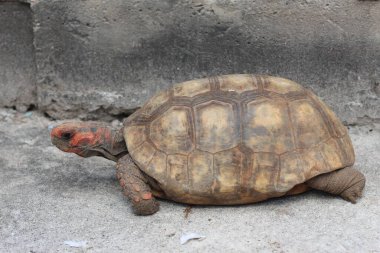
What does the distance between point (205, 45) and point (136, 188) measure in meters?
1.38

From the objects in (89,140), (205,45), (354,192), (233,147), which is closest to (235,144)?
(233,147)

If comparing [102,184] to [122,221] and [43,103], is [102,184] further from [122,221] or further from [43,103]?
[43,103]

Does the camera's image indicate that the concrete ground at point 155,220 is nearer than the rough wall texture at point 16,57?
Yes

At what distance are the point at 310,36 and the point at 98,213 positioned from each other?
1.96m

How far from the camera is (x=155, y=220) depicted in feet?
10.7

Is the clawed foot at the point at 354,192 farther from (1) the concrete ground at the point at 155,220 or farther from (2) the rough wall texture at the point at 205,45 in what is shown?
(2) the rough wall texture at the point at 205,45

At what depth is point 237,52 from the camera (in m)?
4.22

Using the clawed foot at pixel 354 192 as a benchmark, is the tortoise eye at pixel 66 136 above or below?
above

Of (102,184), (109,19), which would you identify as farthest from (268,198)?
(109,19)

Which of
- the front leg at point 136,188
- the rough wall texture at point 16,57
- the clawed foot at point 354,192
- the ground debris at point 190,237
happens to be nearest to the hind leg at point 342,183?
the clawed foot at point 354,192

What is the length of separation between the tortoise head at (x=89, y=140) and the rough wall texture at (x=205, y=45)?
0.89 metres

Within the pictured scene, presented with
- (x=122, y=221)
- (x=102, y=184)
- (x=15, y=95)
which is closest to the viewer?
(x=122, y=221)

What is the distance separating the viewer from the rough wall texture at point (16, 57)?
452 centimetres

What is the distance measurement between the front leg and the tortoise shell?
74 millimetres
